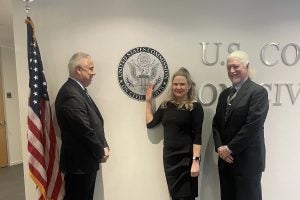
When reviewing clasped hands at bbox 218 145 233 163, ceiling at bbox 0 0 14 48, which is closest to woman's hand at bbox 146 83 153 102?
clasped hands at bbox 218 145 233 163

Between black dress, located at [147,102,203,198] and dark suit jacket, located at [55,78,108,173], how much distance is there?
60cm

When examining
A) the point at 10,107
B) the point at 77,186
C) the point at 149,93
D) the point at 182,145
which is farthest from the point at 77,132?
the point at 10,107

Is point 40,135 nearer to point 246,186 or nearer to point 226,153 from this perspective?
point 226,153

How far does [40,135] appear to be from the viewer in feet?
6.79

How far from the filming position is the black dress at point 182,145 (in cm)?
217

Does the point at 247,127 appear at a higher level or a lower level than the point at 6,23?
lower

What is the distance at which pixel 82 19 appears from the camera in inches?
91.6

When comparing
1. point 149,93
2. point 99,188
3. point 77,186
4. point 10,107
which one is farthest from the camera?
point 10,107

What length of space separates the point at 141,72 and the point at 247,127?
3.45ft

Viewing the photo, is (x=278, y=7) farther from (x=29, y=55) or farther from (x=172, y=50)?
(x=29, y=55)

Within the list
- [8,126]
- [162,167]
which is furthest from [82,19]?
[8,126]

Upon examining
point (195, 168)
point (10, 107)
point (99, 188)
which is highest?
point (10, 107)

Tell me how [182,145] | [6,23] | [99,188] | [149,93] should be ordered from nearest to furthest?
1. [182,145]
2. [149,93]
3. [99,188]
4. [6,23]

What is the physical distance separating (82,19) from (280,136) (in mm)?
2157
